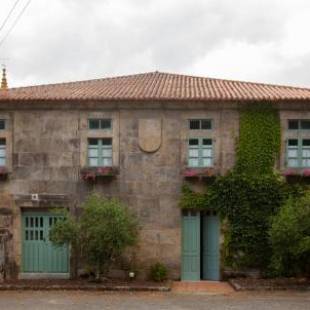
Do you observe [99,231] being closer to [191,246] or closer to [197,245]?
[191,246]

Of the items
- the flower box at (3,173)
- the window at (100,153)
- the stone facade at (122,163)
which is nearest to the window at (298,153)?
the stone facade at (122,163)

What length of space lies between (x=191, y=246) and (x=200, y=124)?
3.91 metres

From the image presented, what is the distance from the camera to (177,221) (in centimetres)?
2012

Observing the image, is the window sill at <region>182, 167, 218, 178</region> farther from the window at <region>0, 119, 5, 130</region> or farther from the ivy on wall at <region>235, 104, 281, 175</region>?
the window at <region>0, 119, 5, 130</region>

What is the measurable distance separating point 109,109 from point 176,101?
216cm

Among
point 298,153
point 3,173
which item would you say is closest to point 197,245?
point 298,153

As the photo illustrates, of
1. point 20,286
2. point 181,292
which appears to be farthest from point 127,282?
point 20,286

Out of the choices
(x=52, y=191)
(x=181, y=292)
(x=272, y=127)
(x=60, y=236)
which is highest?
(x=272, y=127)

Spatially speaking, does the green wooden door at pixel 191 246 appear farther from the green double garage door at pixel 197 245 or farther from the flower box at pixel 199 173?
the flower box at pixel 199 173

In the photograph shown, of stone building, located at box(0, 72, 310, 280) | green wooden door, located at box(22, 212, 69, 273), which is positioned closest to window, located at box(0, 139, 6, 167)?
stone building, located at box(0, 72, 310, 280)

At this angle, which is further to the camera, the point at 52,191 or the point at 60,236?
the point at 52,191

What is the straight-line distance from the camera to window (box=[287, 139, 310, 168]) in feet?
65.7

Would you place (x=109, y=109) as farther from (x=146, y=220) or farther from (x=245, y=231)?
(x=245, y=231)

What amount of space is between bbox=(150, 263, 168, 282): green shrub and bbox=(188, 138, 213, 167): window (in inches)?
130
